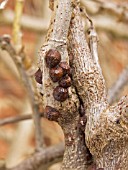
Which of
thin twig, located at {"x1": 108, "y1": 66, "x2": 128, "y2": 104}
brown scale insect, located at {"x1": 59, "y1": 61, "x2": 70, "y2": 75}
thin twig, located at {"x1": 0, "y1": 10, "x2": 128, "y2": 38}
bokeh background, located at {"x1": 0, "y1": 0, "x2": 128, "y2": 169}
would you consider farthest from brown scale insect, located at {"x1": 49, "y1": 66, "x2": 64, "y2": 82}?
thin twig, located at {"x1": 0, "y1": 10, "x2": 128, "y2": 38}

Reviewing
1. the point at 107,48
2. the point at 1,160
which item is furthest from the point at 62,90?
the point at 107,48

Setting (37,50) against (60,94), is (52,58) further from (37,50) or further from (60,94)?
(37,50)

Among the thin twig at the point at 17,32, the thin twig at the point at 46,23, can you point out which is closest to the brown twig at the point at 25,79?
the thin twig at the point at 17,32

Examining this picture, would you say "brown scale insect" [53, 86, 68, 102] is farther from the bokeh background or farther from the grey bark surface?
the bokeh background

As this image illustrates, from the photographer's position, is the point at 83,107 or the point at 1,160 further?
the point at 1,160

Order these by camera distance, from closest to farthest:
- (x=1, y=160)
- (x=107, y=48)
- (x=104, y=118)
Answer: (x=104, y=118) < (x=1, y=160) < (x=107, y=48)

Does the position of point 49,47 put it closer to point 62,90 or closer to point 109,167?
point 62,90

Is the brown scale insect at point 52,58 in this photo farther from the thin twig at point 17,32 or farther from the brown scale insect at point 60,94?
the thin twig at point 17,32
